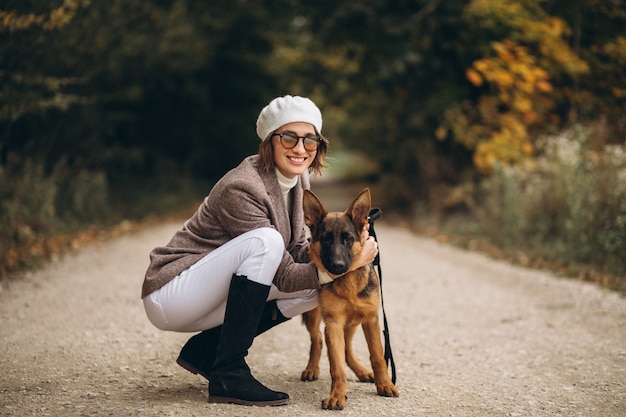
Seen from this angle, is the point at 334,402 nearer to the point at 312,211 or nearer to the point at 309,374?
the point at 309,374

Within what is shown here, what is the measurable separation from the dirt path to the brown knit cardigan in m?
0.71

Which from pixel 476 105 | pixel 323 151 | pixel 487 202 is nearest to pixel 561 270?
pixel 487 202

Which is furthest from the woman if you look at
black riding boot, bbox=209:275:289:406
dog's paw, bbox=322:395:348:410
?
dog's paw, bbox=322:395:348:410

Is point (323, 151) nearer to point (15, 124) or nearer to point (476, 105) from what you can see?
point (15, 124)

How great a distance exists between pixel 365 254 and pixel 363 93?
1480cm

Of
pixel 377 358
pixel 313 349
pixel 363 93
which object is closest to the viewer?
pixel 377 358

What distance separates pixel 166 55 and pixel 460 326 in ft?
33.6

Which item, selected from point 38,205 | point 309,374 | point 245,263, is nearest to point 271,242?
point 245,263

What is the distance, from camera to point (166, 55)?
563 inches

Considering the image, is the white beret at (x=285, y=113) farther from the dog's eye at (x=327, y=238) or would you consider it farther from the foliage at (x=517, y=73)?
the foliage at (x=517, y=73)

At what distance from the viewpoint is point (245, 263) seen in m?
3.66

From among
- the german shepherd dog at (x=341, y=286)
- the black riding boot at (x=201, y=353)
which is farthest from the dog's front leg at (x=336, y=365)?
the black riding boot at (x=201, y=353)

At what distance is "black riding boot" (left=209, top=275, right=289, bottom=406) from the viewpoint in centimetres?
364

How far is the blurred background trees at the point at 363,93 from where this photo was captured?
9.49m
